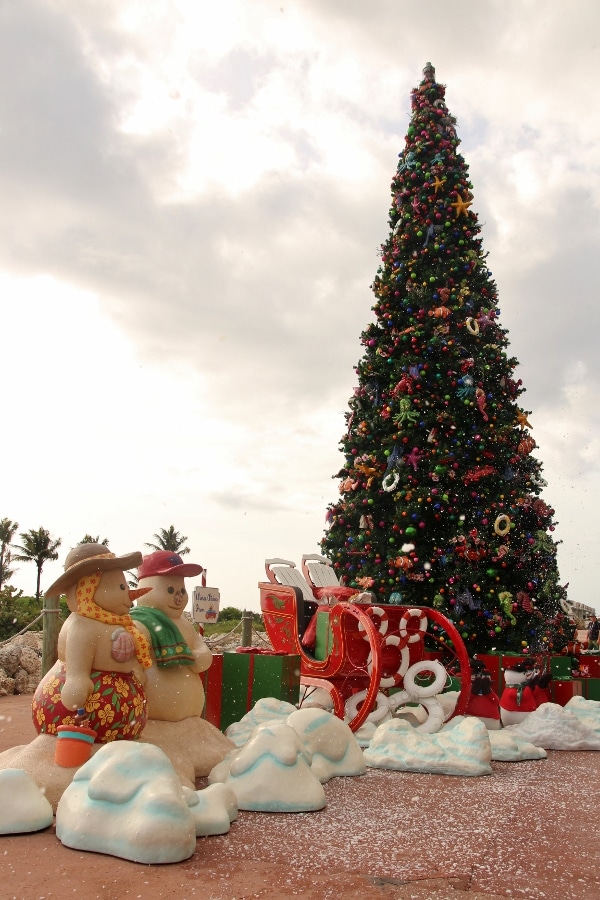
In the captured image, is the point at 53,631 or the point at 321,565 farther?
the point at 321,565

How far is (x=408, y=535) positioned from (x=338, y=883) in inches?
280

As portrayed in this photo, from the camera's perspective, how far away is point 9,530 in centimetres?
3597

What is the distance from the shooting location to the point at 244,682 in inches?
252

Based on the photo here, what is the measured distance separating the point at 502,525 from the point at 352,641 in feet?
12.9

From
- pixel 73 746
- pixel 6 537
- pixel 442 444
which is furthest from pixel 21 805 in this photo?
pixel 6 537

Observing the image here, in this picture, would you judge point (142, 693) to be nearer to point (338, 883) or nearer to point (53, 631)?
point (338, 883)

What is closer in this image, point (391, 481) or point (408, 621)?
point (408, 621)

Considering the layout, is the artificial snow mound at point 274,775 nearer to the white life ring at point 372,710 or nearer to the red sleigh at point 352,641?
the red sleigh at point 352,641

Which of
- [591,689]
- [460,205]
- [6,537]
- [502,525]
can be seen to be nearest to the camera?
[591,689]

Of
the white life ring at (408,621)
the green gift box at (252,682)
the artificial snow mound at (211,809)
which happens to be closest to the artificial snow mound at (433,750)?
the green gift box at (252,682)

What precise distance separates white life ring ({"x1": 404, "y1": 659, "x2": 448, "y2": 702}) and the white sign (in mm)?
1899

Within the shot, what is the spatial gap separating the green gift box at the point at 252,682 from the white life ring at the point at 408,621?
40.7 inches

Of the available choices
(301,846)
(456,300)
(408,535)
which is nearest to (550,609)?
(408,535)

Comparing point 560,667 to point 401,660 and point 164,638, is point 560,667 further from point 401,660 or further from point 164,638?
point 164,638
